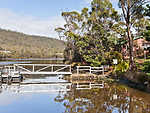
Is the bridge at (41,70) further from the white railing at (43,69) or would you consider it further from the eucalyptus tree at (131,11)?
the eucalyptus tree at (131,11)

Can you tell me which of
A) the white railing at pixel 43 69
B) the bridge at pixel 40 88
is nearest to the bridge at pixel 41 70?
the white railing at pixel 43 69

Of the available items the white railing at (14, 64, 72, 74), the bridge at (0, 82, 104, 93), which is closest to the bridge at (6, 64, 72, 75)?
the white railing at (14, 64, 72, 74)

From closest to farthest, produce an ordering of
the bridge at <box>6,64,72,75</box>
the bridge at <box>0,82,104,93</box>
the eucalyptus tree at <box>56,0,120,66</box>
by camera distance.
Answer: the bridge at <box>0,82,104,93</box>, the bridge at <box>6,64,72,75</box>, the eucalyptus tree at <box>56,0,120,66</box>

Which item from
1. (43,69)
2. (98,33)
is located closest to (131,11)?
(98,33)

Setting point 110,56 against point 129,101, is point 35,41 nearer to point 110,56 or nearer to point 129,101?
point 110,56

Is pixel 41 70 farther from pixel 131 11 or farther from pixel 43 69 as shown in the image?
pixel 131 11

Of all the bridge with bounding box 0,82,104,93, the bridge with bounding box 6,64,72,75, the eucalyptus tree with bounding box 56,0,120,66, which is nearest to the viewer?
the bridge with bounding box 0,82,104,93

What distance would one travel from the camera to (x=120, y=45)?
29.3 metres

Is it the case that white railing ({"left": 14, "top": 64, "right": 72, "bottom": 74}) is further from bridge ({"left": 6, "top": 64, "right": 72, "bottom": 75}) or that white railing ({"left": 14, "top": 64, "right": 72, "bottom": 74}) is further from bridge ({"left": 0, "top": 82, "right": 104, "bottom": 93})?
bridge ({"left": 0, "top": 82, "right": 104, "bottom": 93})

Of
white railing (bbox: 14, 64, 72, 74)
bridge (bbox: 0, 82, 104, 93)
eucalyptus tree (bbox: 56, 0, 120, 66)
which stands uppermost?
eucalyptus tree (bbox: 56, 0, 120, 66)

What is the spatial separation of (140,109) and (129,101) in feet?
5.15

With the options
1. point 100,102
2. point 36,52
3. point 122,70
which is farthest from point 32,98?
point 36,52

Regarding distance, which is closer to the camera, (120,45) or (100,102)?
(100,102)

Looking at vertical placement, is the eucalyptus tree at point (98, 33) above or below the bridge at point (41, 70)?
above
